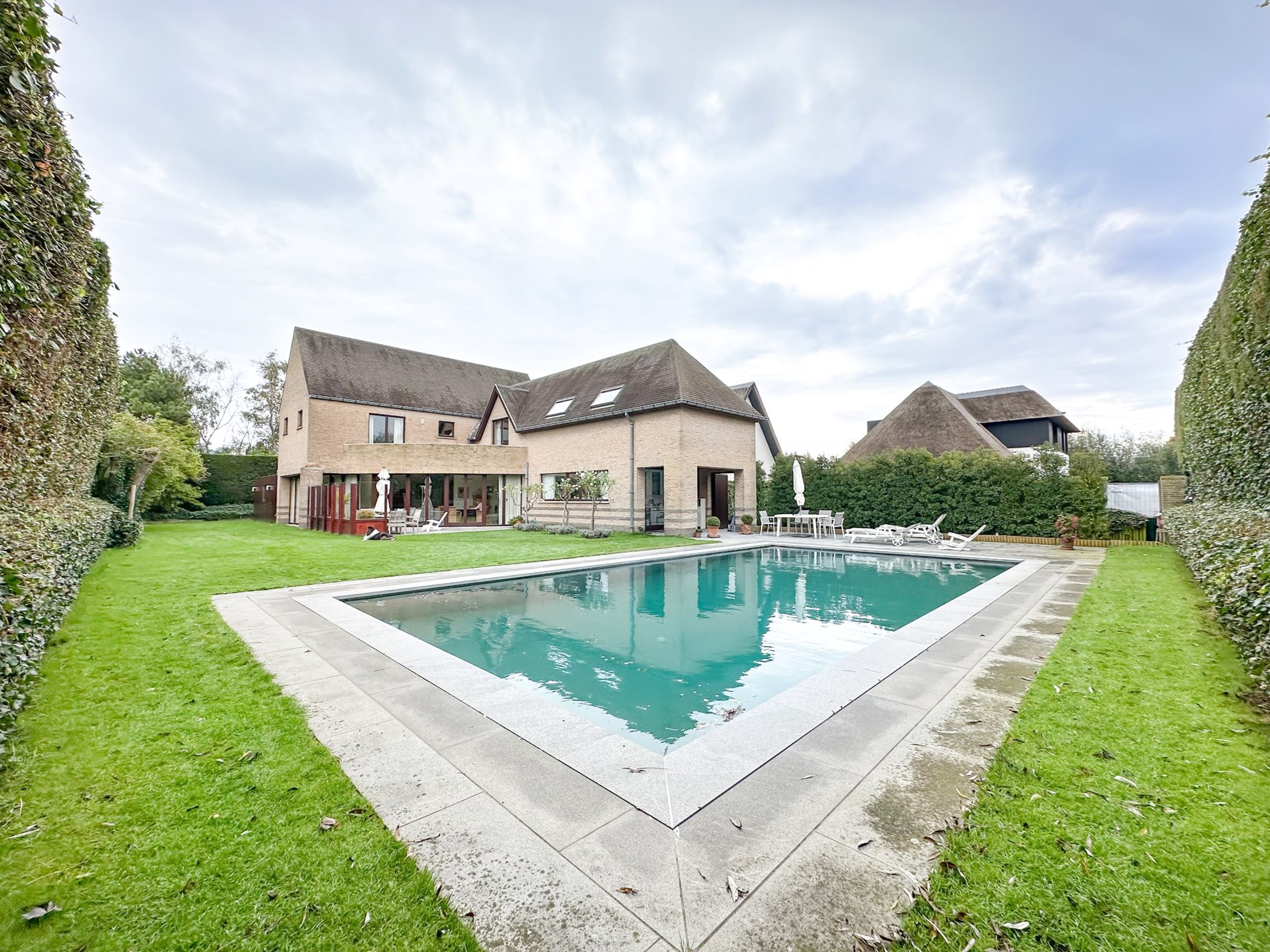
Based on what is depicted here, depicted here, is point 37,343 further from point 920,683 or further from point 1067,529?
point 1067,529

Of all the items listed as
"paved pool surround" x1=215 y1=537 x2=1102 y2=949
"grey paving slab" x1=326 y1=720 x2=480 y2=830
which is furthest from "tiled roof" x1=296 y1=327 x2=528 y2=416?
"grey paving slab" x1=326 y1=720 x2=480 y2=830

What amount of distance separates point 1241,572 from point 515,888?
19.6ft

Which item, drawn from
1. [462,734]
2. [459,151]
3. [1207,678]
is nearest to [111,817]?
[462,734]

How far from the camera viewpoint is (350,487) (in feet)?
67.2

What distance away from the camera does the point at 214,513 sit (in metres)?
27.7

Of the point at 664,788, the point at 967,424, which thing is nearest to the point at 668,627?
the point at 664,788

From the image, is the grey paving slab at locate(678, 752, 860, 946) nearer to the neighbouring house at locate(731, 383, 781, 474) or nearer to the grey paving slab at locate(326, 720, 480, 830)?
the grey paving slab at locate(326, 720, 480, 830)

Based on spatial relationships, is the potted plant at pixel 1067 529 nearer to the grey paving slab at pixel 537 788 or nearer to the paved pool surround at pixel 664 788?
the paved pool surround at pixel 664 788

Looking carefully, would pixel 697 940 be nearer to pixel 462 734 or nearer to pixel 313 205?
pixel 462 734

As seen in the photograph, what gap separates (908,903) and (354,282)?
23958 millimetres

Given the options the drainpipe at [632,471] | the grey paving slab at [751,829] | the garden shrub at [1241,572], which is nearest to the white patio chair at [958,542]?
the garden shrub at [1241,572]

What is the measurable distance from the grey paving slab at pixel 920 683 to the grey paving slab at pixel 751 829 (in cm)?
143

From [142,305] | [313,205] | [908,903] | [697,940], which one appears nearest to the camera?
[697,940]

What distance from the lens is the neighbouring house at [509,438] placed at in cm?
1956
